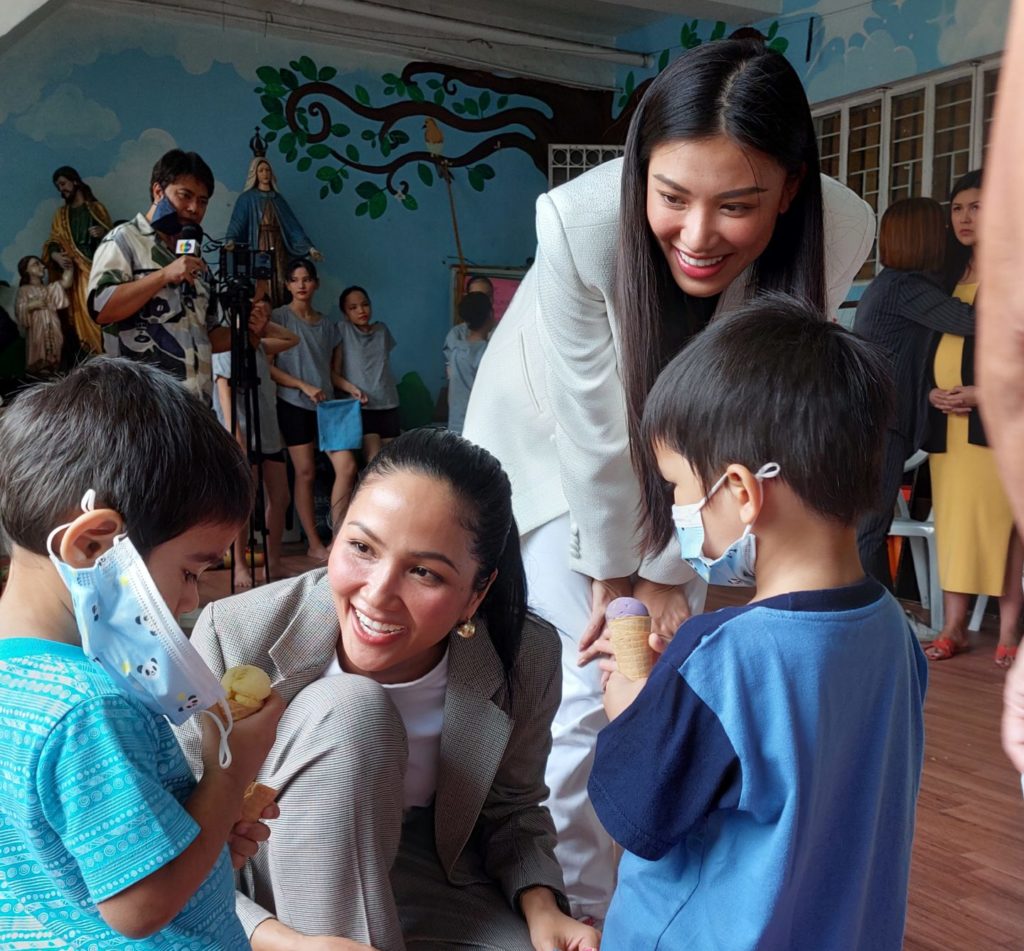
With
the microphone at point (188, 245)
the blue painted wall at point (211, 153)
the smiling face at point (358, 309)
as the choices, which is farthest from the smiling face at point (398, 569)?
the blue painted wall at point (211, 153)

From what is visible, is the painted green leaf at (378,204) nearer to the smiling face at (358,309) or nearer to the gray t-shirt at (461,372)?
the smiling face at (358,309)

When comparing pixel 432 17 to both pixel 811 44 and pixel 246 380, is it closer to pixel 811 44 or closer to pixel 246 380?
pixel 811 44

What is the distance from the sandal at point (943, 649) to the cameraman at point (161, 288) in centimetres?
265

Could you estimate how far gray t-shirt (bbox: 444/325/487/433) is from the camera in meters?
7.40

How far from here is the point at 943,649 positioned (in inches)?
158

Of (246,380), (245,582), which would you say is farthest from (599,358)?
(245,582)

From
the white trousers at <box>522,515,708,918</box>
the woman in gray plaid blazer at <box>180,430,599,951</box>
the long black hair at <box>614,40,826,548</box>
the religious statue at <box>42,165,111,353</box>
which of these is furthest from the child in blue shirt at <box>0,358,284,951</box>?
the religious statue at <box>42,165,111,353</box>

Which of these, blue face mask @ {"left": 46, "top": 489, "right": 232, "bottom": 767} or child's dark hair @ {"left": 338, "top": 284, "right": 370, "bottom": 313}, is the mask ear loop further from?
child's dark hair @ {"left": 338, "top": 284, "right": 370, "bottom": 313}

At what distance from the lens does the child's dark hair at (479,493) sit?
1385 mm

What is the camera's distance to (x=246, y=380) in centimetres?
480

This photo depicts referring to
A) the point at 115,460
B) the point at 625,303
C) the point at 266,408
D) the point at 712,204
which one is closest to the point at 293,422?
the point at 266,408

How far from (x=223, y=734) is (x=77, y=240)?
21.0 feet

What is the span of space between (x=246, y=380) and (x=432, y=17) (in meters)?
4.06

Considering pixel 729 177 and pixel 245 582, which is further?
pixel 245 582
